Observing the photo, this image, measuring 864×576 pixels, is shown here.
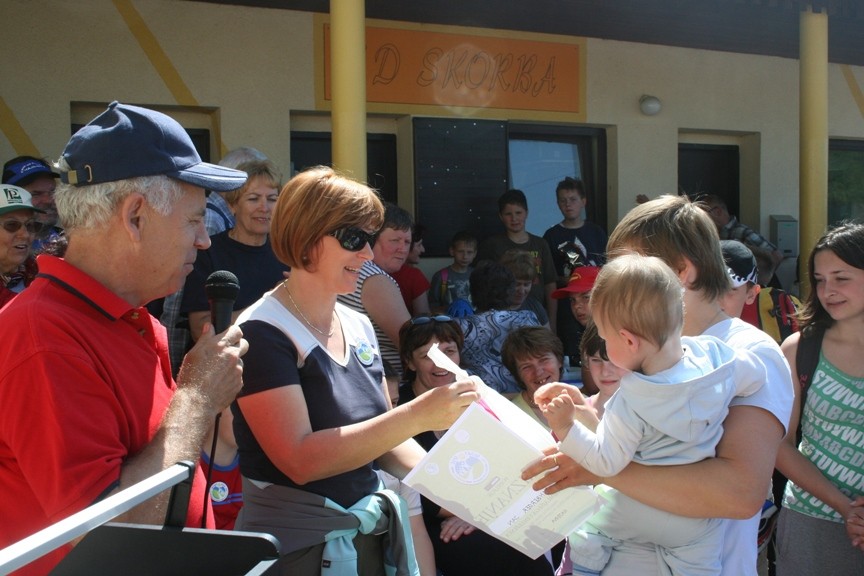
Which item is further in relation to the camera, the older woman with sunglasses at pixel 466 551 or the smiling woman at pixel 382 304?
the smiling woman at pixel 382 304

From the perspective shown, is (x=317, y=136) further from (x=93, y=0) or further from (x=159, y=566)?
(x=159, y=566)

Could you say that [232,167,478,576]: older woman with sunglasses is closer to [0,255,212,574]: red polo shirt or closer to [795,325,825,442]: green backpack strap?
[0,255,212,574]: red polo shirt

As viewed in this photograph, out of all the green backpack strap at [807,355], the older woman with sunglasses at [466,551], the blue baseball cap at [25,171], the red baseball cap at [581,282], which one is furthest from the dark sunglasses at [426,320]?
the blue baseball cap at [25,171]

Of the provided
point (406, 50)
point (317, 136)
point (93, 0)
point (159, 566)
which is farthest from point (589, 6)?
point (159, 566)

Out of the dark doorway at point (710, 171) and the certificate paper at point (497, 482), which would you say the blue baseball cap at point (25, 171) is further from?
the dark doorway at point (710, 171)

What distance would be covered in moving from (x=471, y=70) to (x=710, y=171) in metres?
2.89

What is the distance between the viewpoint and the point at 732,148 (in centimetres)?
852

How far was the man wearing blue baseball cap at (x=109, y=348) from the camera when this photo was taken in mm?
1514

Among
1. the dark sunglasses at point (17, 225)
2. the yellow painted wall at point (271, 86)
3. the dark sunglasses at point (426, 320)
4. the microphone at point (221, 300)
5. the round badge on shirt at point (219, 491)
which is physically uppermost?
the yellow painted wall at point (271, 86)

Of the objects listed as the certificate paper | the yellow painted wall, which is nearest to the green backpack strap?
the certificate paper

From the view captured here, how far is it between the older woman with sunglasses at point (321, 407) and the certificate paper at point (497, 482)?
0.11m

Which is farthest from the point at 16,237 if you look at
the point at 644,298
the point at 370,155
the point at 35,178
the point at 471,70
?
the point at 471,70

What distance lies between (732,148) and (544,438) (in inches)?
280

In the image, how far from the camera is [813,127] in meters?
6.82
